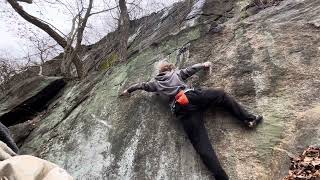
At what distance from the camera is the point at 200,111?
23.9 ft

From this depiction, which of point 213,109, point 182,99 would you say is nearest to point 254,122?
point 213,109

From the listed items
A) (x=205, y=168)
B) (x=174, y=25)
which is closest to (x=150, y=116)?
(x=205, y=168)

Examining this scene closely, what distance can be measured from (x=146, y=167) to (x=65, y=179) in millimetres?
3649

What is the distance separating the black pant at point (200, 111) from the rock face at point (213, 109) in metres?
0.25

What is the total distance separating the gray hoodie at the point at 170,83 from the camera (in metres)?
7.59

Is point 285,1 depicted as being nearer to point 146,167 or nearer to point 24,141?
point 146,167

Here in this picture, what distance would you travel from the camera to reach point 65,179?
147 inches

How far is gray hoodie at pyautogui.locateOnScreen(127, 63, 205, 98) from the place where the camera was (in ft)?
24.9

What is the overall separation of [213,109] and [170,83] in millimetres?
897

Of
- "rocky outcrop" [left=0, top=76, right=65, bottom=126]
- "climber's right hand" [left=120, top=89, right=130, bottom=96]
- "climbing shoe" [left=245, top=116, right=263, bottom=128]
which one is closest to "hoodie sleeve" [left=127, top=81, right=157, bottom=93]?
"climber's right hand" [left=120, top=89, right=130, bottom=96]

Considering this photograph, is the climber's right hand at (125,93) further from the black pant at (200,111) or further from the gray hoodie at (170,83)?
the black pant at (200,111)

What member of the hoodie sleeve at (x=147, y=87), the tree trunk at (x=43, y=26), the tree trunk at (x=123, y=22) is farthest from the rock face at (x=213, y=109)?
the tree trunk at (x=43, y=26)

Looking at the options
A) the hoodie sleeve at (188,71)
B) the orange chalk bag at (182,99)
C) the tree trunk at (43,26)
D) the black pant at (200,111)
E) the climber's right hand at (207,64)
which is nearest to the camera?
the black pant at (200,111)

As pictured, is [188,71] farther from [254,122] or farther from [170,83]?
[254,122]
